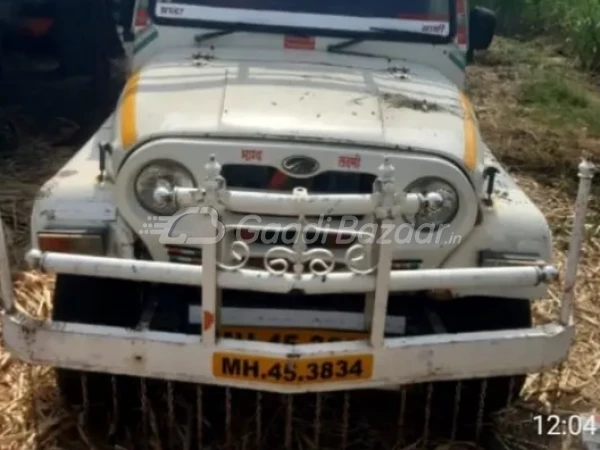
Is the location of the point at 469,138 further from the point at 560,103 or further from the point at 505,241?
the point at 560,103

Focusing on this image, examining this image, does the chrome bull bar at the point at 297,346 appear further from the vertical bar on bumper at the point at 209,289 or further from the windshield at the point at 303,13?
the windshield at the point at 303,13

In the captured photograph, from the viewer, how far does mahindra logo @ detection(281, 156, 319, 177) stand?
354 cm

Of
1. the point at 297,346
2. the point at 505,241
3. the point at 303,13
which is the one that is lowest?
the point at 297,346

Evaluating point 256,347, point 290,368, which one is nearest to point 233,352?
point 256,347

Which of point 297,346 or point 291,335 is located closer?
point 297,346

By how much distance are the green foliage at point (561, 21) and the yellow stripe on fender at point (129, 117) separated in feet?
26.7

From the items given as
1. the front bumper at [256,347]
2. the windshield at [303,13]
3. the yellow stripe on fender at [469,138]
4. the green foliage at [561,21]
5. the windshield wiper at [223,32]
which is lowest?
the green foliage at [561,21]

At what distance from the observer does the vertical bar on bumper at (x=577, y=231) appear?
10.7 ft

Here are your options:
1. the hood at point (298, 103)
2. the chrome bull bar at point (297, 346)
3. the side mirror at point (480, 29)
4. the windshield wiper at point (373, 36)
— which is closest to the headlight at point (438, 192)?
the hood at point (298, 103)

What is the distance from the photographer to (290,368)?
10.9 feet

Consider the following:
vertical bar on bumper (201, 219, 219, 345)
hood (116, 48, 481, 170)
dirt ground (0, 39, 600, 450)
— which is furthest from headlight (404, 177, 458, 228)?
dirt ground (0, 39, 600, 450)
